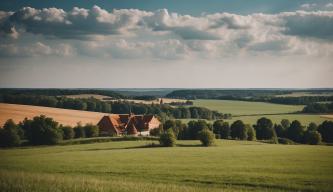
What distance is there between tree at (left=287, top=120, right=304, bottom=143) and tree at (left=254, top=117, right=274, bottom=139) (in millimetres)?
3904

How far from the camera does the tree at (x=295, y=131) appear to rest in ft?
241

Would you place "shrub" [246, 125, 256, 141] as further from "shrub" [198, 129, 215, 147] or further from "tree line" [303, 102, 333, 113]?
"shrub" [198, 129, 215, 147]

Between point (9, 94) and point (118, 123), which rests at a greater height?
point (9, 94)

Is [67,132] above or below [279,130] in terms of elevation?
above

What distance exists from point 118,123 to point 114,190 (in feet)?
209

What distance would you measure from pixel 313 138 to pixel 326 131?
6678mm

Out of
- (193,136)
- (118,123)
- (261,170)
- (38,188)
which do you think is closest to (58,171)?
(38,188)

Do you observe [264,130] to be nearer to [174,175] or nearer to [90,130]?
[90,130]

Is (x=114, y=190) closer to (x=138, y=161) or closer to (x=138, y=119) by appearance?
(x=138, y=161)

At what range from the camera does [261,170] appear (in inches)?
1119

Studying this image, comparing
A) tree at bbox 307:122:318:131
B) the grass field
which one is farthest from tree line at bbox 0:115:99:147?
the grass field

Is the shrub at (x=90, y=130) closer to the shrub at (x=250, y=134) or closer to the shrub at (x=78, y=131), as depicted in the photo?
the shrub at (x=78, y=131)

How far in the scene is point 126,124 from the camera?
3115 inches

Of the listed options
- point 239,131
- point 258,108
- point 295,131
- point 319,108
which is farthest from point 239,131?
point 258,108
